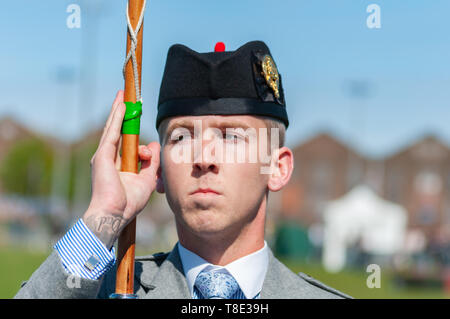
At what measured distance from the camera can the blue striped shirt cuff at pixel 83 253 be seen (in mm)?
2836

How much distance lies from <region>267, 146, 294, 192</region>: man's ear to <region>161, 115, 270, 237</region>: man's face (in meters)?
0.11

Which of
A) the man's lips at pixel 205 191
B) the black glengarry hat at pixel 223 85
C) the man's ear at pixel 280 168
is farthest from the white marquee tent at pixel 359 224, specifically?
the man's lips at pixel 205 191

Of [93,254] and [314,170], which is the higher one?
[93,254]

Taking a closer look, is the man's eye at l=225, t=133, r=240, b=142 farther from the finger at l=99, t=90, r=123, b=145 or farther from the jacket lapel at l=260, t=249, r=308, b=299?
the jacket lapel at l=260, t=249, r=308, b=299

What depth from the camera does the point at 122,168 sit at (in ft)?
10.2

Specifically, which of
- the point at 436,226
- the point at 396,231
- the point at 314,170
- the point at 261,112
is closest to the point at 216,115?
the point at 261,112

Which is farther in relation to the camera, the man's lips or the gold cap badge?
the gold cap badge

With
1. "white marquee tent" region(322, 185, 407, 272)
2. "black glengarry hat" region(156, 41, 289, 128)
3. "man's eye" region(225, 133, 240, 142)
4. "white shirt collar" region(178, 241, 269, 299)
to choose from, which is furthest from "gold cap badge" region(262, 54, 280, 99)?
"white marquee tent" region(322, 185, 407, 272)

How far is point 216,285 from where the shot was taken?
129 inches

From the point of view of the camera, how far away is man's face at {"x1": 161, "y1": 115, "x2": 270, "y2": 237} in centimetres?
310

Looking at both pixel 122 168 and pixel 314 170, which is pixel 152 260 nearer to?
pixel 122 168

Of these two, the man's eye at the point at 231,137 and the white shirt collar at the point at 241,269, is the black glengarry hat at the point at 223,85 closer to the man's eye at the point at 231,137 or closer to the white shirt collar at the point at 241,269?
the man's eye at the point at 231,137

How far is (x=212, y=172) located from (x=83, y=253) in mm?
688

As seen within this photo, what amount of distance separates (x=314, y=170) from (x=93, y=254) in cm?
6857
